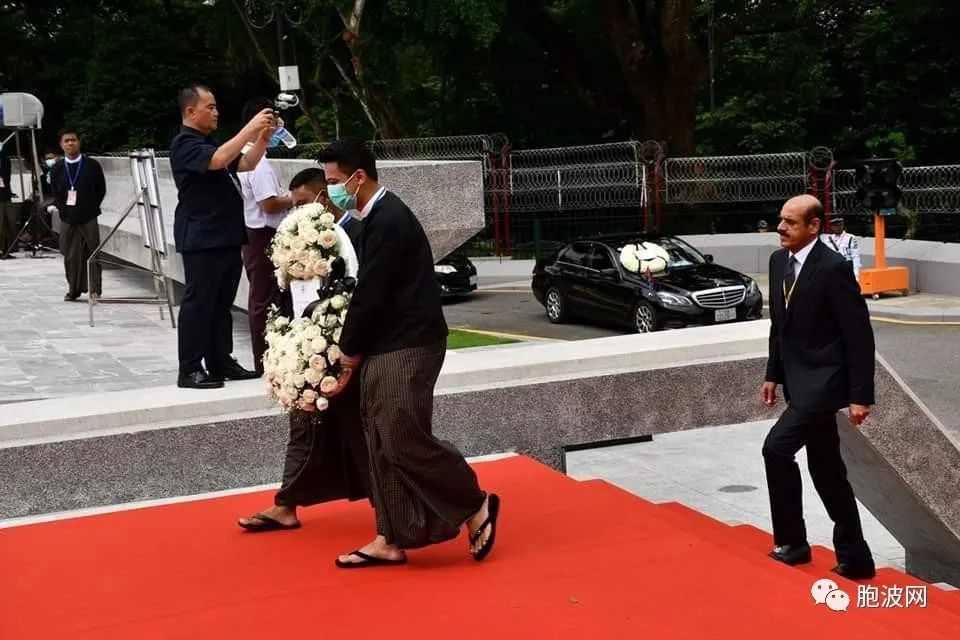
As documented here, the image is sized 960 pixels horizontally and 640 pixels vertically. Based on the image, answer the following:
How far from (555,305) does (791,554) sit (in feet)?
50.4

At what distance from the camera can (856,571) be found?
22.2 feet

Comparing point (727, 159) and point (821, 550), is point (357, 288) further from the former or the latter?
point (727, 159)

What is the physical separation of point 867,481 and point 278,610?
4.58 metres

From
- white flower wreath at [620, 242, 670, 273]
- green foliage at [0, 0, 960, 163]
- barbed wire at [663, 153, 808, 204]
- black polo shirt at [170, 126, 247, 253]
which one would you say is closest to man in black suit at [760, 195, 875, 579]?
black polo shirt at [170, 126, 247, 253]

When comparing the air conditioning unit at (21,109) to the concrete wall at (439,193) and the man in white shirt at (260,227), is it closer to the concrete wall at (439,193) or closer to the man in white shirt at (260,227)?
the concrete wall at (439,193)

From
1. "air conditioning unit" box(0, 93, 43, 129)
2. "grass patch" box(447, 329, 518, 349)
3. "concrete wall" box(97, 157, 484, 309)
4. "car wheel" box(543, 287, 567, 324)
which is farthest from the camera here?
"air conditioning unit" box(0, 93, 43, 129)

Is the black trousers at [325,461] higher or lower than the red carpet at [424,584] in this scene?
higher

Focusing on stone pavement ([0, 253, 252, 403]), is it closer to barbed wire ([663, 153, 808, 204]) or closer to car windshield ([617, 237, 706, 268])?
car windshield ([617, 237, 706, 268])

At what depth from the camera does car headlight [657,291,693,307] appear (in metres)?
19.3

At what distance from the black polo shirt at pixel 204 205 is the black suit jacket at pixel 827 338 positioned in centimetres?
306

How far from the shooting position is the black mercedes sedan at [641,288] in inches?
764

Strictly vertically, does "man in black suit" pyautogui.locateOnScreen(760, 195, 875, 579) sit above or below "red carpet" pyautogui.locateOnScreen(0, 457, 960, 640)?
above

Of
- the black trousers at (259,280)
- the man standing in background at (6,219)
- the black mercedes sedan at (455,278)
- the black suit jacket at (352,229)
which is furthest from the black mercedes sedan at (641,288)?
the black suit jacket at (352,229)

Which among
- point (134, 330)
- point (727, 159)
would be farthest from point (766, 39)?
point (134, 330)
